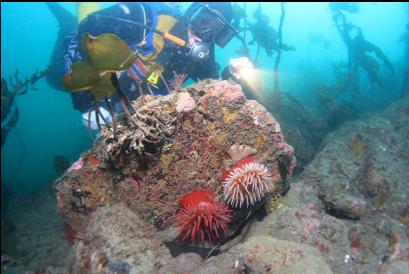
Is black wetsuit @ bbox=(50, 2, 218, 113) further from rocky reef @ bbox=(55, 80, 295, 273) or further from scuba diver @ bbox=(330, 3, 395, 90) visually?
scuba diver @ bbox=(330, 3, 395, 90)

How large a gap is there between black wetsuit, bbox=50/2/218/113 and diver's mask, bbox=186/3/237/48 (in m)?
0.29

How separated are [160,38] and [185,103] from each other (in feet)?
9.28

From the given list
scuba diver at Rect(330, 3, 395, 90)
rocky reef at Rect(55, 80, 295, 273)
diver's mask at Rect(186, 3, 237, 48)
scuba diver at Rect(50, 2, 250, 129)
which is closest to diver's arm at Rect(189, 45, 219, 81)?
scuba diver at Rect(50, 2, 250, 129)

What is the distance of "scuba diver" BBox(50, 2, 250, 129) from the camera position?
Answer: 5641mm

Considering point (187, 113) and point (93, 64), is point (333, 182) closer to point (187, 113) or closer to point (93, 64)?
point (187, 113)

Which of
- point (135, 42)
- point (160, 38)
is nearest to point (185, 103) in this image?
point (160, 38)

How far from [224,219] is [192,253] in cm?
58

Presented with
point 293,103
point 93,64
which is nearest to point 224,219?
point 93,64

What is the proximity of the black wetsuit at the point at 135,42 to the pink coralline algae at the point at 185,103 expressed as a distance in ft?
6.60

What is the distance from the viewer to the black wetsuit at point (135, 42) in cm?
587

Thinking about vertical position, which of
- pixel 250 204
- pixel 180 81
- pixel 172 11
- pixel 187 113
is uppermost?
pixel 172 11

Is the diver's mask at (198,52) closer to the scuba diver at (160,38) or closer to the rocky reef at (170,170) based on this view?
the scuba diver at (160,38)

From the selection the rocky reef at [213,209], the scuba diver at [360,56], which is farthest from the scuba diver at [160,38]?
the scuba diver at [360,56]

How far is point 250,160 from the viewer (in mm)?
3570
